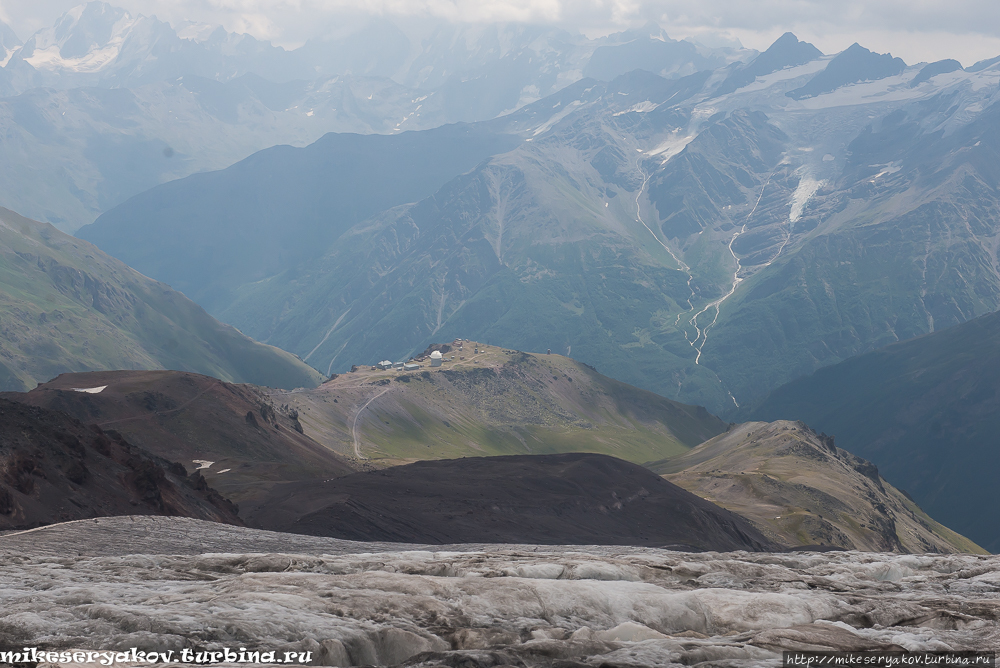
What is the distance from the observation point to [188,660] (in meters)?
23.1

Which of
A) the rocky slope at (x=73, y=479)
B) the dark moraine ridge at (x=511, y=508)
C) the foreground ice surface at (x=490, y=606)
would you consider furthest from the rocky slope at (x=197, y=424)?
the foreground ice surface at (x=490, y=606)

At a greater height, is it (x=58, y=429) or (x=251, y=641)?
(x=58, y=429)

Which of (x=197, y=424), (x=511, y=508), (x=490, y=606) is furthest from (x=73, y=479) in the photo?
(x=197, y=424)

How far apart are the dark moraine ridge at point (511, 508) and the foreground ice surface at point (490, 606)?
133 ft

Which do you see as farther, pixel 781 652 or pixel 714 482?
pixel 714 482

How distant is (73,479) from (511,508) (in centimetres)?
5599

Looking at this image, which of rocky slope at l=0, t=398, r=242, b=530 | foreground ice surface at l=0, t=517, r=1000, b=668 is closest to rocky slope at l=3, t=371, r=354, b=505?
rocky slope at l=0, t=398, r=242, b=530

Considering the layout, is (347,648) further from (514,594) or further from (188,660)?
(514,594)

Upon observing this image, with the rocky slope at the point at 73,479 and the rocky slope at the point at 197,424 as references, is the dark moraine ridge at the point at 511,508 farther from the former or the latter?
the rocky slope at the point at 197,424

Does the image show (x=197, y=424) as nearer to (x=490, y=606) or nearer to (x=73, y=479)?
(x=73, y=479)

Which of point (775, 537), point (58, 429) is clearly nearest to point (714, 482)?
point (775, 537)

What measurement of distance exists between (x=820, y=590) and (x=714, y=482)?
165 metres

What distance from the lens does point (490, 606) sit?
28.7 metres

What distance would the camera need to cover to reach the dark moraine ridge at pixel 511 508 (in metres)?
81.8
